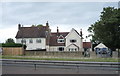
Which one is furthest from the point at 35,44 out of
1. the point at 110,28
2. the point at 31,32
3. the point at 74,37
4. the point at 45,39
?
the point at 110,28

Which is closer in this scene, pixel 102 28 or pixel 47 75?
pixel 47 75

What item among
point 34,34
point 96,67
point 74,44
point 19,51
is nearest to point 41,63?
point 96,67

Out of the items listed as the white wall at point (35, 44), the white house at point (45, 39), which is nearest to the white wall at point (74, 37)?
the white house at point (45, 39)

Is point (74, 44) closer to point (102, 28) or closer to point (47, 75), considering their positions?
point (102, 28)

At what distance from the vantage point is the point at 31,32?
73812 millimetres

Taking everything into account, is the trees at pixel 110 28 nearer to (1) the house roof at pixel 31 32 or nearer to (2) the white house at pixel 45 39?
(2) the white house at pixel 45 39

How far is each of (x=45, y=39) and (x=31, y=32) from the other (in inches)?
207

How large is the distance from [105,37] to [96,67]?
33779 mm

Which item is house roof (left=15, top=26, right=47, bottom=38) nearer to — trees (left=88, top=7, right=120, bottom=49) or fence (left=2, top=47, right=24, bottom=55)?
fence (left=2, top=47, right=24, bottom=55)

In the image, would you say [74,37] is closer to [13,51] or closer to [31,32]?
[31,32]

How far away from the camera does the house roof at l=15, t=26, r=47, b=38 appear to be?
2854 inches

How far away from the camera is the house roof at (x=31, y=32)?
72500mm

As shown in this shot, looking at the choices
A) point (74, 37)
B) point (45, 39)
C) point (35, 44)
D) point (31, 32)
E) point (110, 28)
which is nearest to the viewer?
point (110, 28)

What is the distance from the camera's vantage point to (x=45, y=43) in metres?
71.8
